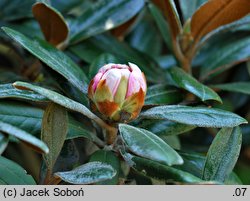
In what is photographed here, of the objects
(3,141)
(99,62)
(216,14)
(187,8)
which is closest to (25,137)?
(3,141)

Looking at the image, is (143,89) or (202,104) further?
(202,104)

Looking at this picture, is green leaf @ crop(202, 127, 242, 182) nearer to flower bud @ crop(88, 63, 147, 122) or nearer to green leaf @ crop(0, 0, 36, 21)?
flower bud @ crop(88, 63, 147, 122)

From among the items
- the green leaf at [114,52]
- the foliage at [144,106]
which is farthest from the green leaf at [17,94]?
the green leaf at [114,52]

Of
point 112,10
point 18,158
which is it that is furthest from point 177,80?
point 18,158

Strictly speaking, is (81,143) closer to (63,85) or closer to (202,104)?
(63,85)
